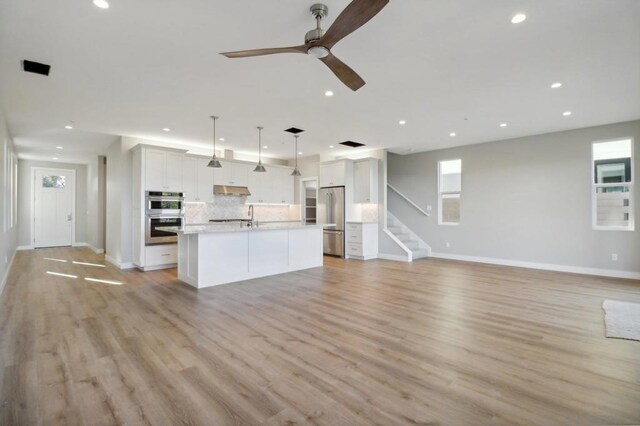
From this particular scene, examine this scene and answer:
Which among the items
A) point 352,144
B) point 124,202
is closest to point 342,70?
point 352,144

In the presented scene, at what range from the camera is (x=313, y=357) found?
2.54 metres

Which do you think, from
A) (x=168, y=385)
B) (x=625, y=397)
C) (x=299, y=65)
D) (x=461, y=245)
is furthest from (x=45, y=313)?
(x=461, y=245)

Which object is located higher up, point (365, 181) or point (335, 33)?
point (335, 33)

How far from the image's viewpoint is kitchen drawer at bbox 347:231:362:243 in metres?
7.80

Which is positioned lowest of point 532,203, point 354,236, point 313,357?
point 313,357

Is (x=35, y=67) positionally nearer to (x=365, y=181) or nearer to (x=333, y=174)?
(x=333, y=174)

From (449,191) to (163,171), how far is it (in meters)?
6.80

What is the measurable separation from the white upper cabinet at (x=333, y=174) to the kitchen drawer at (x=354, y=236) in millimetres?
1310

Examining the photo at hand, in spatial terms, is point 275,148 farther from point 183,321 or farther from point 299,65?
point 183,321

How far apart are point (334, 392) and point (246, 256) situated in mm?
3600

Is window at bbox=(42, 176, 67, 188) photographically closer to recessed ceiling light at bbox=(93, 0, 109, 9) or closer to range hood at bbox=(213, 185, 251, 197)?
range hood at bbox=(213, 185, 251, 197)

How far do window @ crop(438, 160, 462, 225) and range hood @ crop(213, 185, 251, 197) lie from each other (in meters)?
5.04

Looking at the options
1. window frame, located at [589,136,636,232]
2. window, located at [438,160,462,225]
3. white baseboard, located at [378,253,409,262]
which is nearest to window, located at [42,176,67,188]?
white baseboard, located at [378,253,409,262]

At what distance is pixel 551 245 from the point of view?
635cm
